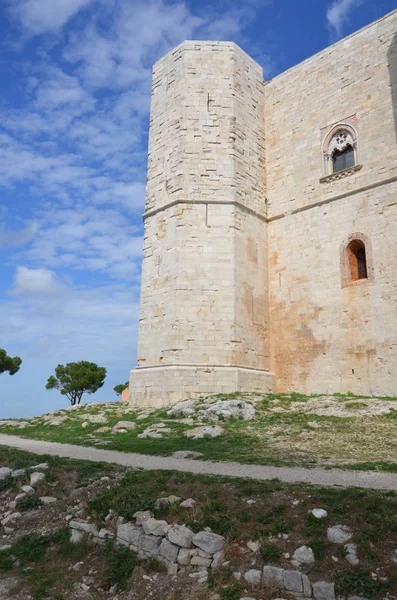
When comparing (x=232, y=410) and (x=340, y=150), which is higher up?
(x=340, y=150)

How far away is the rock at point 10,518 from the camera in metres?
6.58

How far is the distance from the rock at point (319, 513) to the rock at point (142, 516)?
1969 millimetres

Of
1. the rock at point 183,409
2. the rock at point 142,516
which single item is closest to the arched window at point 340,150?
the rock at point 183,409

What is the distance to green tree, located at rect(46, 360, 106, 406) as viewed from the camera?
117 ft

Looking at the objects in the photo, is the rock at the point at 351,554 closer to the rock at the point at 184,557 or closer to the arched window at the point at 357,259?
the rock at the point at 184,557

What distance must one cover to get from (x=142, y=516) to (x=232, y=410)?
7.14m

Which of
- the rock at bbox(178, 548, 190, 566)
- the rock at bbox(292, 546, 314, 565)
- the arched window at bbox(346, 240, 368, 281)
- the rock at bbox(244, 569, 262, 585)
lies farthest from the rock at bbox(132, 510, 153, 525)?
the arched window at bbox(346, 240, 368, 281)

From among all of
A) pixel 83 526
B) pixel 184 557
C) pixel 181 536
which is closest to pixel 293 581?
pixel 184 557

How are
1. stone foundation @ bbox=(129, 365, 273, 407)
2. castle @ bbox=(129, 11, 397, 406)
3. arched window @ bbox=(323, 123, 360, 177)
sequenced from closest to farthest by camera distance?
stone foundation @ bbox=(129, 365, 273, 407) → castle @ bbox=(129, 11, 397, 406) → arched window @ bbox=(323, 123, 360, 177)

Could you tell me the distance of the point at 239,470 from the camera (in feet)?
24.5

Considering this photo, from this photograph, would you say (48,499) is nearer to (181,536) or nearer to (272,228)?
(181,536)

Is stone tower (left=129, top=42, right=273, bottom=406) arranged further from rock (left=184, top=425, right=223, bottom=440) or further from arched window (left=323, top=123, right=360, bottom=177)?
rock (left=184, top=425, right=223, bottom=440)

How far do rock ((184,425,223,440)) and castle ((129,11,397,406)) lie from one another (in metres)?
4.62

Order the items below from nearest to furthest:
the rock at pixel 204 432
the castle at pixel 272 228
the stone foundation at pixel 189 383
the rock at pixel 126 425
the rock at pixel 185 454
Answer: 1. the rock at pixel 185 454
2. the rock at pixel 204 432
3. the rock at pixel 126 425
4. the stone foundation at pixel 189 383
5. the castle at pixel 272 228
